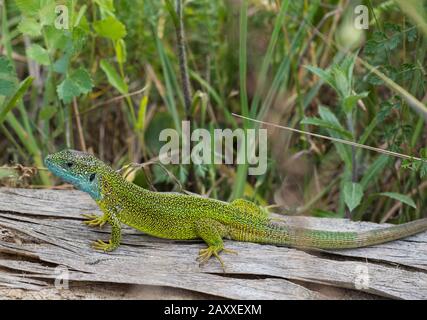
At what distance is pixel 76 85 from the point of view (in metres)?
4.69

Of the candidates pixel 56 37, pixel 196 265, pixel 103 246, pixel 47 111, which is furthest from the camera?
pixel 47 111

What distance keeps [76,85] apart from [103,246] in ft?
4.71

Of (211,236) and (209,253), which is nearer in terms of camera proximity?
(209,253)

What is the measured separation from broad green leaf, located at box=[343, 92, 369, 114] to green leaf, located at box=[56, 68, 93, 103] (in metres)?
1.94

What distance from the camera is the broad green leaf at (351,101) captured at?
14.1 ft

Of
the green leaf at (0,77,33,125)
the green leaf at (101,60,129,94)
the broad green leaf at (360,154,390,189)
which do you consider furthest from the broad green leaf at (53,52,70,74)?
the broad green leaf at (360,154,390,189)

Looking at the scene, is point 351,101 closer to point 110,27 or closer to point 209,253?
point 209,253

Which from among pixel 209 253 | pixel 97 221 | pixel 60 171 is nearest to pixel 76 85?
pixel 60 171

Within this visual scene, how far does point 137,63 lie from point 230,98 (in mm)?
1016

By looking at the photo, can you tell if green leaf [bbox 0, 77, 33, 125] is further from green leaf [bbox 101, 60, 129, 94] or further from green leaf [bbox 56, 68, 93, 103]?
green leaf [bbox 101, 60, 129, 94]

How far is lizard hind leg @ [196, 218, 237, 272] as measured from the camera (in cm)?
380

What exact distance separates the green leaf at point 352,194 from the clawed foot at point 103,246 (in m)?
1.71
